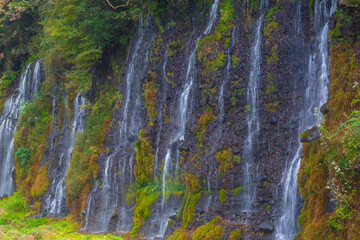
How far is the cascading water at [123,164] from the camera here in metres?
13.5

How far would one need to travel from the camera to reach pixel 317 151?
302 inches

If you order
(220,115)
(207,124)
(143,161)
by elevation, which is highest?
(220,115)

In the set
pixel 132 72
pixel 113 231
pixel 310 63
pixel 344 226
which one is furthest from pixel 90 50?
pixel 344 226

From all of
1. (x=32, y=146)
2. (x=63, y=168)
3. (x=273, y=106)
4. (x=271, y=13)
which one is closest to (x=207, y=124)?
(x=273, y=106)

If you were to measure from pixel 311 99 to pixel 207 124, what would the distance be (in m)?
3.38

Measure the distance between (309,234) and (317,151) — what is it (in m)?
1.82

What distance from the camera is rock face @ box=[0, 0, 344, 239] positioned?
32.9 ft

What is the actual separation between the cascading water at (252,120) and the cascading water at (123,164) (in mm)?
5001

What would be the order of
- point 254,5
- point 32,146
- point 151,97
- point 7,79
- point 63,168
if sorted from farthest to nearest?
1. point 7,79
2. point 32,146
3. point 63,168
4. point 151,97
5. point 254,5

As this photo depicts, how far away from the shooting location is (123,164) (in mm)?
13922

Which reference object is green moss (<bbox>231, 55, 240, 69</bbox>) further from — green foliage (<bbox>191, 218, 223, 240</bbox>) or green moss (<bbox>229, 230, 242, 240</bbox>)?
green moss (<bbox>229, 230, 242, 240</bbox>)

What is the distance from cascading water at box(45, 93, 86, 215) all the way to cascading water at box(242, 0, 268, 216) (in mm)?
10044

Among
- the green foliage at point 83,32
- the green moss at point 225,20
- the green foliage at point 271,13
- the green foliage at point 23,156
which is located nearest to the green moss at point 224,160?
the green moss at point 225,20

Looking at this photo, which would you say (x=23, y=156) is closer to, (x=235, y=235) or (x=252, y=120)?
(x=252, y=120)
